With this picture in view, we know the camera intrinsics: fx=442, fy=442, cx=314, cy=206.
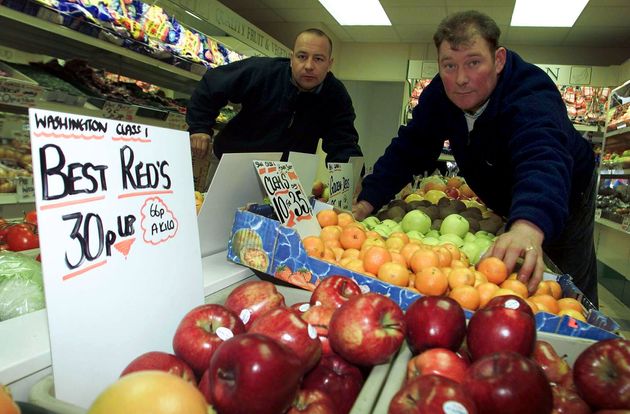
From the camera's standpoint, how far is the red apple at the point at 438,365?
71 cm

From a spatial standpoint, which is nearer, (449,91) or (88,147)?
(88,147)

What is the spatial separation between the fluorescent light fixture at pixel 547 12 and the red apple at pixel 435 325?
20.0 ft

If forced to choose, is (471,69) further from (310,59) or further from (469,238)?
(310,59)

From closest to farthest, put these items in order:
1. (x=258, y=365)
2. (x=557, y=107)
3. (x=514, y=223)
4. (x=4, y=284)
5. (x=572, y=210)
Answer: (x=258, y=365) → (x=4, y=284) → (x=514, y=223) → (x=557, y=107) → (x=572, y=210)

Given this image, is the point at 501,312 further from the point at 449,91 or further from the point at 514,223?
the point at 449,91

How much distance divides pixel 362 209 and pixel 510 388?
1.60 metres

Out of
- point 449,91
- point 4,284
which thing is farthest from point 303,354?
point 449,91

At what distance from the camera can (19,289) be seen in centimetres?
91

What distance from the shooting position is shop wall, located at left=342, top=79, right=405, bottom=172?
939 centimetres

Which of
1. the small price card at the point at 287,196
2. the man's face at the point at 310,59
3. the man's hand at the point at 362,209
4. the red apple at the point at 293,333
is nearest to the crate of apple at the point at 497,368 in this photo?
the red apple at the point at 293,333

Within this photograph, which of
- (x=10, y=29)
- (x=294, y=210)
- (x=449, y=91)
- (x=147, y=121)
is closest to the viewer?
(x=294, y=210)

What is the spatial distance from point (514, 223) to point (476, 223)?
732 millimetres

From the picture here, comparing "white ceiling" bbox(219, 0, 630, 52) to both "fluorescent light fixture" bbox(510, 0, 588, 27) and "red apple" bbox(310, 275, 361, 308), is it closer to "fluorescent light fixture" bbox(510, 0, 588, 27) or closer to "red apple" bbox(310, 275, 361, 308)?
"fluorescent light fixture" bbox(510, 0, 588, 27)

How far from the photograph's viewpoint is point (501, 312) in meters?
0.78
